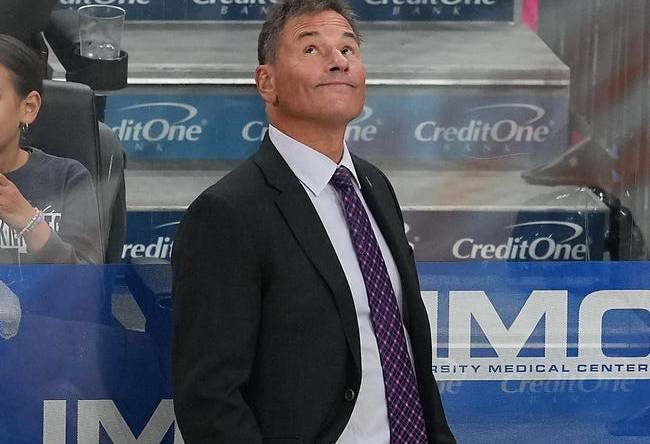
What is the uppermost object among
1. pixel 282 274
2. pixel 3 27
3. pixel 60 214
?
pixel 3 27

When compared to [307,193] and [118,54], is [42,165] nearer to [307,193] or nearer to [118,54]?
[118,54]

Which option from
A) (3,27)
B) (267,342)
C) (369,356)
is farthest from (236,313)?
(3,27)

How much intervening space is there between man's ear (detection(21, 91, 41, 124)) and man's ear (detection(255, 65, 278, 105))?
0.76m

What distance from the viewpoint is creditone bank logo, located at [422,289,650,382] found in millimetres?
3209

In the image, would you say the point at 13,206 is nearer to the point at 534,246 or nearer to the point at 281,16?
the point at 281,16

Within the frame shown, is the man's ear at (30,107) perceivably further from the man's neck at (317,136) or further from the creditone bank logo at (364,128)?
the man's neck at (317,136)

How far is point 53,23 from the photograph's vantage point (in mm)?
2943

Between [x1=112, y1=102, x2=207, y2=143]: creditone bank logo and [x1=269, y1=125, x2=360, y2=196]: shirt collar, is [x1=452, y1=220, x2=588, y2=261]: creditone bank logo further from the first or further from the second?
[x1=269, y1=125, x2=360, y2=196]: shirt collar

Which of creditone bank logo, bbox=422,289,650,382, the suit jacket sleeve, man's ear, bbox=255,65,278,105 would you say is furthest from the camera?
creditone bank logo, bbox=422,289,650,382

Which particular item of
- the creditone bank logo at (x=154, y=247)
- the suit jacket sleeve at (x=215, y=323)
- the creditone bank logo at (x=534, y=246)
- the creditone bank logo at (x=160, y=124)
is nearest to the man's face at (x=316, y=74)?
the suit jacket sleeve at (x=215, y=323)

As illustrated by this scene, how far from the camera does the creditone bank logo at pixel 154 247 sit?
308 cm

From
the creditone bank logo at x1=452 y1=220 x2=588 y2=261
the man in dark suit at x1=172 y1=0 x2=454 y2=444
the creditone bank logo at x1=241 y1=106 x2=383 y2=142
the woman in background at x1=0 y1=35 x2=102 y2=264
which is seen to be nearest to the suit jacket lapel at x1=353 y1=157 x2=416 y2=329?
the man in dark suit at x1=172 y1=0 x2=454 y2=444

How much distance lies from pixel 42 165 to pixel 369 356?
1085mm

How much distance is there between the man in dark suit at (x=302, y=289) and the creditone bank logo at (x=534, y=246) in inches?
28.8
